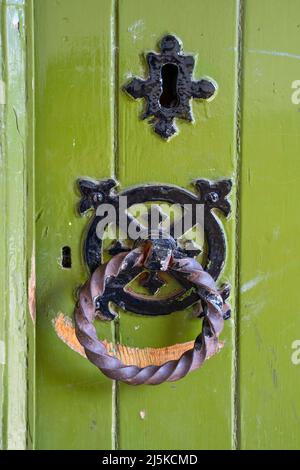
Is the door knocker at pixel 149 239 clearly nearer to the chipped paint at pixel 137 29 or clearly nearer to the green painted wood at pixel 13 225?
the green painted wood at pixel 13 225

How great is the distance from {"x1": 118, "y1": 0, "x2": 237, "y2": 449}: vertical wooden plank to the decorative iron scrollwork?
10 mm

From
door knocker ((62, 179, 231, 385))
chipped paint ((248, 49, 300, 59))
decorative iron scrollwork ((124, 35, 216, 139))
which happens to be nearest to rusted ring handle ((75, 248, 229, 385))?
door knocker ((62, 179, 231, 385))

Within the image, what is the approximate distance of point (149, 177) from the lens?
65cm

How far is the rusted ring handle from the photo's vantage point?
1.87 ft

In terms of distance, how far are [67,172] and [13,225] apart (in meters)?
0.10

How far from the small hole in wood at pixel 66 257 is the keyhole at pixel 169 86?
23 cm

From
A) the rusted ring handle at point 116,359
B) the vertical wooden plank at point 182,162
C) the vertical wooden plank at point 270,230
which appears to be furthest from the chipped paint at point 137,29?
the rusted ring handle at point 116,359

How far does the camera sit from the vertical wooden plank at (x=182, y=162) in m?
0.62

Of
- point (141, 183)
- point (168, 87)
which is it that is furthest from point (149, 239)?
point (168, 87)

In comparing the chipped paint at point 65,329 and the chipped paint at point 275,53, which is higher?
the chipped paint at point 275,53

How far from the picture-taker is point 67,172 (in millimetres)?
648

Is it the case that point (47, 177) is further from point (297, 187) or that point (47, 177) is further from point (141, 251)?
point (297, 187)
